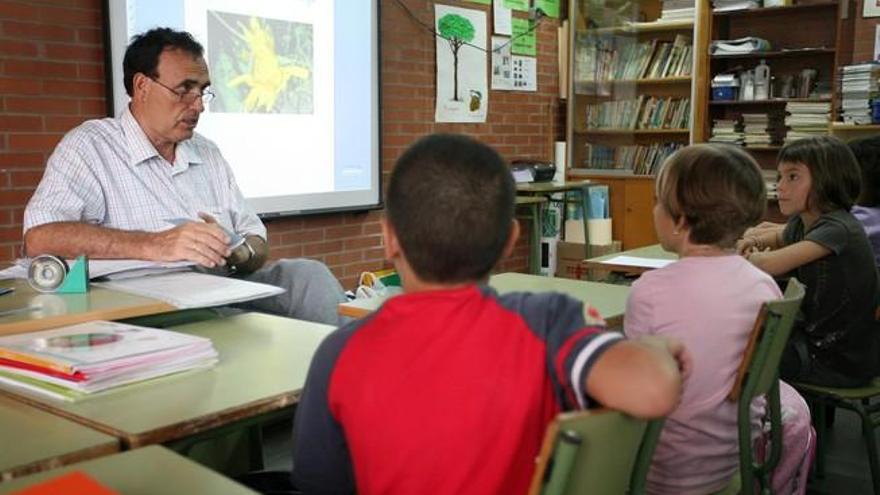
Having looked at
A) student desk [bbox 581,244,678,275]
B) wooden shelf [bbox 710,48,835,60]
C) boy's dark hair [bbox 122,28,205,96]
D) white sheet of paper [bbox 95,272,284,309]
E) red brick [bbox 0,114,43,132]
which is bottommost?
student desk [bbox 581,244,678,275]

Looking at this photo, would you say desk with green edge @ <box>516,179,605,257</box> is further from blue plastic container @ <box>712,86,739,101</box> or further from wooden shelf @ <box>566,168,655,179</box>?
blue plastic container @ <box>712,86,739,101</box>

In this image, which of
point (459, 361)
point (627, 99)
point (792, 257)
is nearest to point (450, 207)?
point (459, 361)

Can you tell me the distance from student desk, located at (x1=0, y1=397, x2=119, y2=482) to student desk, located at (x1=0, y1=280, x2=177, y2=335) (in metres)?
0.38

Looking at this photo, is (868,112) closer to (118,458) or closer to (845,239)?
(845,239)

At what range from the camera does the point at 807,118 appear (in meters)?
5.33

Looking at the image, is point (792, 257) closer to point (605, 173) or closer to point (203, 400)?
point (203, 400)

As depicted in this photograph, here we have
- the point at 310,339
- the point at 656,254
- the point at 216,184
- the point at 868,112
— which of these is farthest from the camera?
the point at 868,112

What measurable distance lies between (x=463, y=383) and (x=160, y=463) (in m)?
0.38

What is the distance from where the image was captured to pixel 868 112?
5.04m

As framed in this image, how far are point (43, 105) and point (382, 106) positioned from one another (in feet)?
6.14

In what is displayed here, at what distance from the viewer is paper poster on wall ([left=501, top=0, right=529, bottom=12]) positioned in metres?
5.57

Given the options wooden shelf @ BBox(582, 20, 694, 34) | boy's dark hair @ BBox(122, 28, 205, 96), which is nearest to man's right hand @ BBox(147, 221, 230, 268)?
boy's dark hair @ BBox(122, 28, 205, 96)

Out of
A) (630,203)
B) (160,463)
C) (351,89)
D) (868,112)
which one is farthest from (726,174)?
(630,203)

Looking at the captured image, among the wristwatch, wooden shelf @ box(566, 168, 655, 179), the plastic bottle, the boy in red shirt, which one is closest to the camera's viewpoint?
the boy in red shirt
